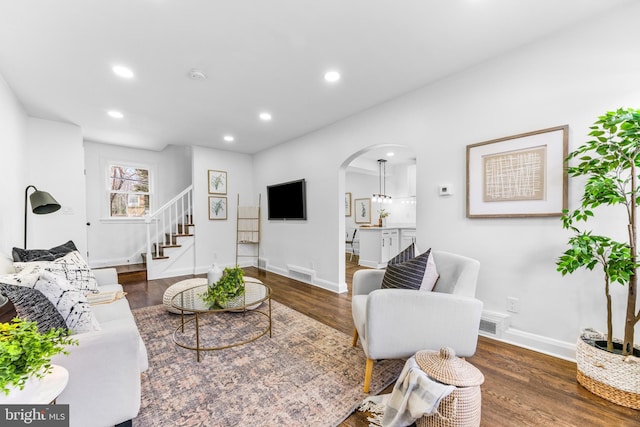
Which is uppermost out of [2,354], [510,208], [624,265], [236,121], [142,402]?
[236,121]

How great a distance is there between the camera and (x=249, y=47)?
2.29m

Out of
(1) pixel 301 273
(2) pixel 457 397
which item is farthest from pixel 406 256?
(1) pixel 301 273

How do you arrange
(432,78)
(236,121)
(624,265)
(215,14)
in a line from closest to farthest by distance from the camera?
(624,265) < (215,14) < (432,78) < (236,121)

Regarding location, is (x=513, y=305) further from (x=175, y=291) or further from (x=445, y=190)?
(x=175, y=291)

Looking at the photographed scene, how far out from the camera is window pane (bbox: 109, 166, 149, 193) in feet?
18.3

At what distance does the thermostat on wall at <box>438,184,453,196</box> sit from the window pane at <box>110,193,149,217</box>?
594 centimetres

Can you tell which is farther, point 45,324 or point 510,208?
point 510,208

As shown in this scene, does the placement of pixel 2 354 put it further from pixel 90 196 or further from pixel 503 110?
pixel 90 196

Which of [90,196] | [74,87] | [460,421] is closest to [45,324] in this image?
[460,421]

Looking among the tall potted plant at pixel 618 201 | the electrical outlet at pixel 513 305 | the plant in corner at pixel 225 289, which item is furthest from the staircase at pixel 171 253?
the tall potted plant at pixel 618 201

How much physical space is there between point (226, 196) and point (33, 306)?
14.9 feet

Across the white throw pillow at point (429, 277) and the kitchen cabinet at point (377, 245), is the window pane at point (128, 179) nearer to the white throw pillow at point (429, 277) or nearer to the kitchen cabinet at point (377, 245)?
the kitchen cabinet at point (377, 245)

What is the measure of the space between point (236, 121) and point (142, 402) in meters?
3.44

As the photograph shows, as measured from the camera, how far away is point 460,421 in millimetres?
1324
